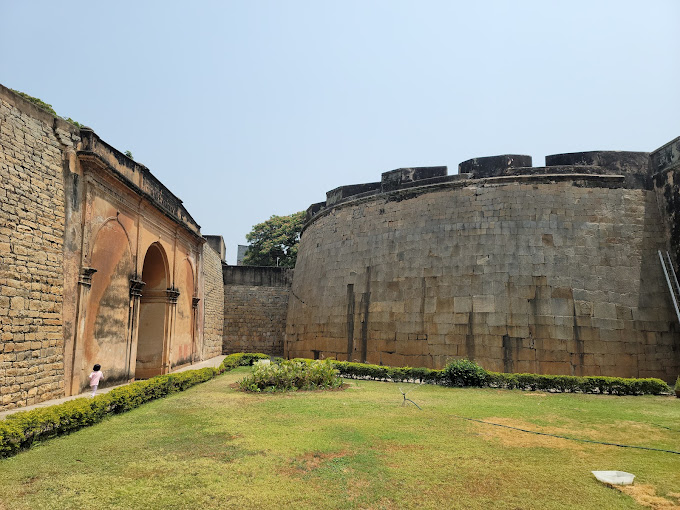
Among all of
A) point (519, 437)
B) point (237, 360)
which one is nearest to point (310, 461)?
point (519, 437)

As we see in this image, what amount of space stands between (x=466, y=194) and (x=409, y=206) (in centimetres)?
181

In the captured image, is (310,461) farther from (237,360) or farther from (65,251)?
(237,360)

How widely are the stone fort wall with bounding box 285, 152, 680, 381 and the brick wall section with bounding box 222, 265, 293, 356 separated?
21.2 ft

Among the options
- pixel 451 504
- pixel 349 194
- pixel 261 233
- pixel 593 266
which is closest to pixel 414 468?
pixel 451 504

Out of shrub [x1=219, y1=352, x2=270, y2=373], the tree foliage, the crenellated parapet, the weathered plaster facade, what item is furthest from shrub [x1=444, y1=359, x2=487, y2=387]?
the tree foliage

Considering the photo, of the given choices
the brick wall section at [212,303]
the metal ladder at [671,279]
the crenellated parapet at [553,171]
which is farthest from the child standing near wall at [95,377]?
the metal ladder at [671,279]

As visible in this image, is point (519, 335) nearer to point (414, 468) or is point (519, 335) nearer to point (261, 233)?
point (414, 468)

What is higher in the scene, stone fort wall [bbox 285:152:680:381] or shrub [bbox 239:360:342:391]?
stone fort wall [bbox 285:152:680:381]

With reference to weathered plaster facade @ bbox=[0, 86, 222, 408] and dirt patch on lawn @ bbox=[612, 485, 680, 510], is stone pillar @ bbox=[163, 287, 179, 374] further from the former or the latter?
dirt patch on lawn @ bbox=[612, 485, 680, 510]

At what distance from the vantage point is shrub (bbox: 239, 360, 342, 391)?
9422 millimetres

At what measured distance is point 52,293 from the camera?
761 centimetres

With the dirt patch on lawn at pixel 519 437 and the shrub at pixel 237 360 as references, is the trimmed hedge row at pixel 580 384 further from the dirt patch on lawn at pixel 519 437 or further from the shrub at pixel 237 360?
the shrub at pixel 237 360

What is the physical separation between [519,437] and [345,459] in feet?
7.91

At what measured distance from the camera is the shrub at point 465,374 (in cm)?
1001
